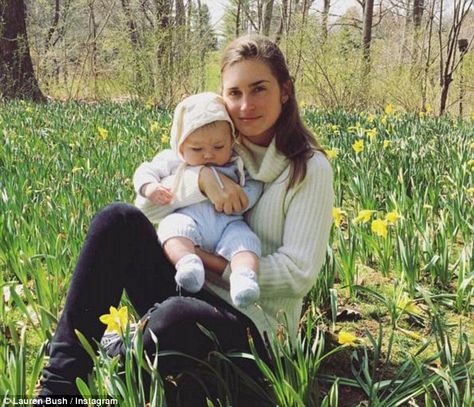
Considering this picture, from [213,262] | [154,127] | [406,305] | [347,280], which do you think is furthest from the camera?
[154,127]

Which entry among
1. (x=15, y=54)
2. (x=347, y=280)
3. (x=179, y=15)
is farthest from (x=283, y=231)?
(x=179, y=15)

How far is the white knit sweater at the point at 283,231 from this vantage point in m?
1.60

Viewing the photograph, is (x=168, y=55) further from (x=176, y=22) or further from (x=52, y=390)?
(x=52, y=390)

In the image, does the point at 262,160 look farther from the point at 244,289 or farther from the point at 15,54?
the point at 15,54

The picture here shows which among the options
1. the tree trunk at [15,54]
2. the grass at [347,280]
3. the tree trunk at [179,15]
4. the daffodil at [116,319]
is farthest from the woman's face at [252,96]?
the tree trunk at [179,15]

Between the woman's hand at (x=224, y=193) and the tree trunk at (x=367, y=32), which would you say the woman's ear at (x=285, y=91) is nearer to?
the woman's hand at (x=224, y=193)

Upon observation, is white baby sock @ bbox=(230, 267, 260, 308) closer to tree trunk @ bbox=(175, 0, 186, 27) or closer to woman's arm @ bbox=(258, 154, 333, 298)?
woman's arm @ bbox=(258, 154, 333, 298)

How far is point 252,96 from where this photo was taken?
1709mm

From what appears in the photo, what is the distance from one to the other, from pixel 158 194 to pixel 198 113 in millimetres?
267

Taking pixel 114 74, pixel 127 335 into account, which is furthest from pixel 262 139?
pixel 114 74

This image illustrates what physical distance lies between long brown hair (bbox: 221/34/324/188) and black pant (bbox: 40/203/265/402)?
0.43 m

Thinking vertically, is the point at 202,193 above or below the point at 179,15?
below

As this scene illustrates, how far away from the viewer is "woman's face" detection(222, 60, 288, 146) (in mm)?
1707

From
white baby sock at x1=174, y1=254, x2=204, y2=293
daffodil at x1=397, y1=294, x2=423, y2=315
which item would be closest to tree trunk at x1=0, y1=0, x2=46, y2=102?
daffodil at x1=397, y1=294, x2=423, y2=315
